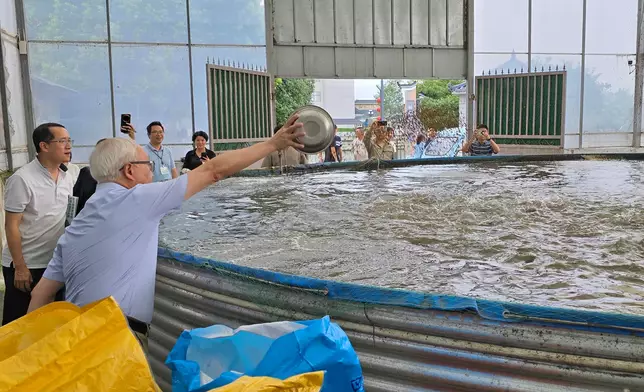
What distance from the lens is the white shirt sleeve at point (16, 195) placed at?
229cm

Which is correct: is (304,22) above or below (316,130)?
above

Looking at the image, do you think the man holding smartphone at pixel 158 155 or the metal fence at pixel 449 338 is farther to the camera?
the man holding smartphone at pixel 158 155

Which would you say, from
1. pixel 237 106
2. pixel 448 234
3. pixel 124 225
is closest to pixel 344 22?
pixel 237 106

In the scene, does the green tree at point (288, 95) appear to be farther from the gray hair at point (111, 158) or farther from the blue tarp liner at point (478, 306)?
the blue tarp liner at point (478, 306)

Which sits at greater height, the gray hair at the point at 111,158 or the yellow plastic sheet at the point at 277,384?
the gray hair at the point at 111,158

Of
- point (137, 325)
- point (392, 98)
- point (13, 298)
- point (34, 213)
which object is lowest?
point (13, 298)

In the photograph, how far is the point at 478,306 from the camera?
1.26 metres

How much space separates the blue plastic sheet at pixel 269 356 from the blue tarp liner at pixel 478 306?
12.4 inches

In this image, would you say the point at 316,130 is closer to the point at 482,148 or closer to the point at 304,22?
the point at 482,148

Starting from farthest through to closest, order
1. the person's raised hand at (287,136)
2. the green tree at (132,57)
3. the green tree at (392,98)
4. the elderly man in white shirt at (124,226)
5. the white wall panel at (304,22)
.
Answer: the green tree at (392,98), the white wall panel at (304,22), the green tree at (132,57), the person's raised hand at (287,136), the elderly man in white shirt at (124,226)

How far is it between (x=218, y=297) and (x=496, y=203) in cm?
210

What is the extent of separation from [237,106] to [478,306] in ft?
20.7

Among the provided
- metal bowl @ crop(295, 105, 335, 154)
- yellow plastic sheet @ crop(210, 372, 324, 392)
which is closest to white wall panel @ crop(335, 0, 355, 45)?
metal bowl @ crop(295, 105, 335, 154)

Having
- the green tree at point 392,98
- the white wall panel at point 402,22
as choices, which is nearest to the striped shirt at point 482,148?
the white wall panel at point 402,22
